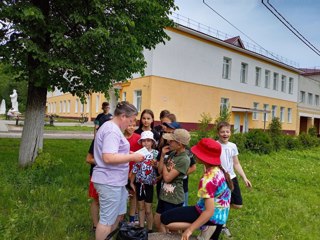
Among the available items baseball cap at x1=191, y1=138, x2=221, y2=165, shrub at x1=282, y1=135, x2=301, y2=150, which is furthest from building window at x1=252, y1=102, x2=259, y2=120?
baseball cap at x1=191, y1=138, x2=221, y2=165

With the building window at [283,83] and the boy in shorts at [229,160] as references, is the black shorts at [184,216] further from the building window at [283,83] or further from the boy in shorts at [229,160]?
the building window at [283,83]

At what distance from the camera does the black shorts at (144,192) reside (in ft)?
14.2

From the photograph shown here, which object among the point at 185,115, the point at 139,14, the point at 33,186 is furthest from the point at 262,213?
the point at 185,115

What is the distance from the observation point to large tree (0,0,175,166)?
602 centimetres

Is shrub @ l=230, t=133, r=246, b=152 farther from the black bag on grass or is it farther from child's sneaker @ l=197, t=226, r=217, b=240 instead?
the black bag on grass

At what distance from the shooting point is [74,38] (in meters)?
6.39

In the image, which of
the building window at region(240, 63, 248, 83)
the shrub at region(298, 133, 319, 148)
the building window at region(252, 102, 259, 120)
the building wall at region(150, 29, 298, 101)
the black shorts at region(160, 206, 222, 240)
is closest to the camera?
the black shorts at region(160, 206, 222, 240)

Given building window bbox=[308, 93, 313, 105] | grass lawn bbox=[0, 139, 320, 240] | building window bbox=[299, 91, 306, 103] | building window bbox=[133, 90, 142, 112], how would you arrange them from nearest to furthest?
grass lawn bbox=[0, 139, 320, 240] < building window bbox=[133, 90, 142, 112] < building window bbox=[299, 91, 306, 103] < building window bbox=[308, 93, 313, 105]

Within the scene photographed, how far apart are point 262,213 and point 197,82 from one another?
66.5 feet

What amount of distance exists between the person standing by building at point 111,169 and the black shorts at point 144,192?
887 millimetres

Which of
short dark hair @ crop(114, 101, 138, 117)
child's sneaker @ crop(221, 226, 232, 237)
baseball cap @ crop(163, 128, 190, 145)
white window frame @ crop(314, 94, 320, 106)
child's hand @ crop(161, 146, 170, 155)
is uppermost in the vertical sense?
white window frame @ crop(314, 94, 320, 106)

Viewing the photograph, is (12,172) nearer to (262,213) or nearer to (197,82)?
(262,213)

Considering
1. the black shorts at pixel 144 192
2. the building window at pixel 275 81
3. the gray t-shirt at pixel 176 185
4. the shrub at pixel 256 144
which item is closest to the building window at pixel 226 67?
the building window at pixel 275 81

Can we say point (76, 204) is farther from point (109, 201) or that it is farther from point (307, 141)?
point (307, 141)
